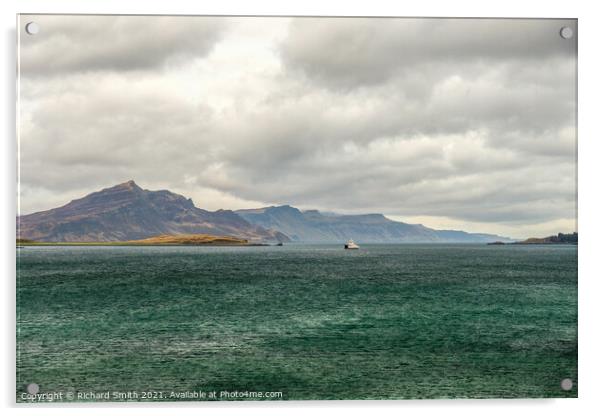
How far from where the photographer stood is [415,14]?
11.5m

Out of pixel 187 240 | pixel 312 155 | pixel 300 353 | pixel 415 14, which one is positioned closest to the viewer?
pixel 415 14

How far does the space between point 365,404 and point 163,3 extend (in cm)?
1102

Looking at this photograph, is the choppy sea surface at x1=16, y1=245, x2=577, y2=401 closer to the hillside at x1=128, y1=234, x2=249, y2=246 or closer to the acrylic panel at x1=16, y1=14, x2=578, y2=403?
the acrylic panel at x1=16, y1=14, x2=578, y2=403

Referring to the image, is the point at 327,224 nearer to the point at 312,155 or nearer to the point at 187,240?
the point at 187,240

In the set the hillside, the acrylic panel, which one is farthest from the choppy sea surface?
the hillside

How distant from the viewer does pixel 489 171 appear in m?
16.3

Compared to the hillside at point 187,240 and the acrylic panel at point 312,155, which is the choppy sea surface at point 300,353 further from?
the hillside at point 187,240

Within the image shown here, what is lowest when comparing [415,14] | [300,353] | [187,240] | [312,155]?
[300,353]

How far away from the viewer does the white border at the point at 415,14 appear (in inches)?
410

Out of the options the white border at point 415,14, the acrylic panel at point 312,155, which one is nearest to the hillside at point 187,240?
the acrylic panel at point 312,155

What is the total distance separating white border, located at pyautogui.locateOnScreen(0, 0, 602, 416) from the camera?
34.2 ft

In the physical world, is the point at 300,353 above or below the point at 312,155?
below

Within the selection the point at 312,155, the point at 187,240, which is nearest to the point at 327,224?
the point at 187,240
